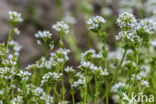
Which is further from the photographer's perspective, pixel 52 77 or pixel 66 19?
pixel 66 19

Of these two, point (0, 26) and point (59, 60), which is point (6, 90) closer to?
point (59, 60)

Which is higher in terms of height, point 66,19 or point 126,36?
point 66,19

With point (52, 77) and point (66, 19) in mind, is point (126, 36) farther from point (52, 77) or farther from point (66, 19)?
point (66, 19)

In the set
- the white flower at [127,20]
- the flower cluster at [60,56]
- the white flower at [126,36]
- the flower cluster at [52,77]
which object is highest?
the white flower at [127,20]

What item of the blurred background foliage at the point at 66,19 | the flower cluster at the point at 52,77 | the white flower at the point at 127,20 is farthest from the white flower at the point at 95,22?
the blurred background foliage at the point at 66,19

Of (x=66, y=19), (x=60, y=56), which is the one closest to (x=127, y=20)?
(x=60, y=56)

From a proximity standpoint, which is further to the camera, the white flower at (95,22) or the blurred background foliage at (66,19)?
the blurred background foliage at (66,19)

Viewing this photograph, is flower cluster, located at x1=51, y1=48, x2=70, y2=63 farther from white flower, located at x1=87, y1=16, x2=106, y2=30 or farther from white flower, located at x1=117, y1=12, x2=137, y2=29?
white flower, located at x1=117, y1=12, x2=137, y2=29

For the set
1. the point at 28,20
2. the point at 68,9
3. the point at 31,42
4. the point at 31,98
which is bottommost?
the point at 31,98


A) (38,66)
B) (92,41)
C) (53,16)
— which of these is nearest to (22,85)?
(38,66)

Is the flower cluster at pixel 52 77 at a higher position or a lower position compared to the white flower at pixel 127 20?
lower

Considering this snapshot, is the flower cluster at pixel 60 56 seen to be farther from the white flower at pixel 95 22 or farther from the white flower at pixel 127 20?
the white flower at pixel 127 20
